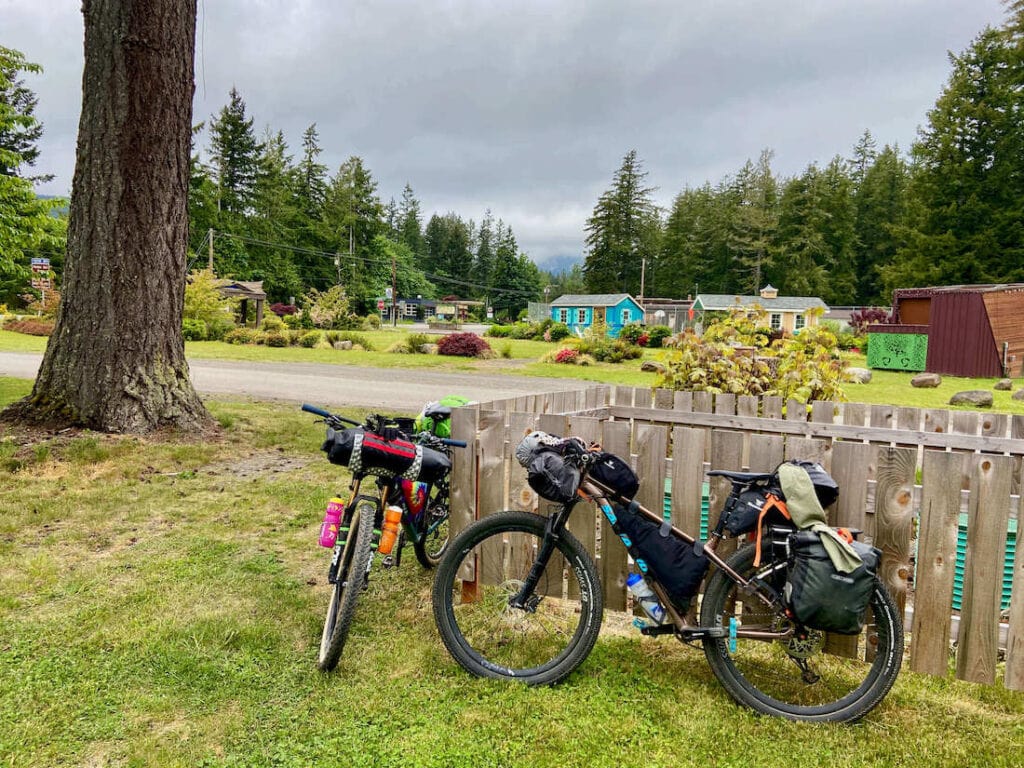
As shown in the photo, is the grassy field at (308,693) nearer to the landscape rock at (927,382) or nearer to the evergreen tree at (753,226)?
the landscape rock at (927,382)

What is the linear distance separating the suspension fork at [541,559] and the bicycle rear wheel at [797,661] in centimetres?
67

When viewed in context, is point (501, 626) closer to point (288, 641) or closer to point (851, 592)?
point (288, 641)

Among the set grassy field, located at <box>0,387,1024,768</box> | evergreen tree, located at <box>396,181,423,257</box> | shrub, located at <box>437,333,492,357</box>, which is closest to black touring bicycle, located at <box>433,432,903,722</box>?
grassy field, located at <box>0,387,1024,768</box>

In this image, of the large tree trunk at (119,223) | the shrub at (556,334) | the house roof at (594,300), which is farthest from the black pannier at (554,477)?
the house roof at (594,300)

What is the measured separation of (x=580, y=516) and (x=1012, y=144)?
153 ft

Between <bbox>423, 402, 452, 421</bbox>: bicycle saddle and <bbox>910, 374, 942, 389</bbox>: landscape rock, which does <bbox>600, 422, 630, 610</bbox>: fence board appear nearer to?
<bbox>423, 402, 452, 421</bbox>: bicycle saddle

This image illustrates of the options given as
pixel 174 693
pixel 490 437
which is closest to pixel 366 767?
pixel 174 693

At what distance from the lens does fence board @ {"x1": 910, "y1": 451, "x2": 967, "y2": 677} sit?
256 cm

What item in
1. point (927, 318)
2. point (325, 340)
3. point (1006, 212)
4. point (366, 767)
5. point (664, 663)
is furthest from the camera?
point (1006, 212)

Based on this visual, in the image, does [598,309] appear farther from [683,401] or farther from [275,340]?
[683,401]

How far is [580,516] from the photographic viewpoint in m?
3.19

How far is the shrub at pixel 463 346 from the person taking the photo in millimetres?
23109

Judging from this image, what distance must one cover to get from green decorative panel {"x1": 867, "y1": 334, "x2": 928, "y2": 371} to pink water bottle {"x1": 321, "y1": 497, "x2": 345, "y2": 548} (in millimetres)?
23690

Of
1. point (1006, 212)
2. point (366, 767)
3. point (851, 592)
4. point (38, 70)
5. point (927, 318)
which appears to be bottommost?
point (366, 767)
